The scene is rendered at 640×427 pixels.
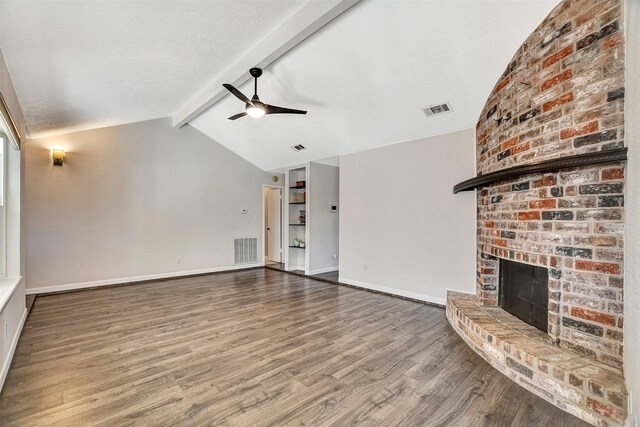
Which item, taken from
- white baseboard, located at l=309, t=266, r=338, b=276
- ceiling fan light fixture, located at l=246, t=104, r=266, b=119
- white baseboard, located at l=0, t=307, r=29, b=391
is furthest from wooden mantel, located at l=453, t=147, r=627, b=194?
white baseboard, located at l=0, t=307, r=29, b=391

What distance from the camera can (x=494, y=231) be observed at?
9.83 feet

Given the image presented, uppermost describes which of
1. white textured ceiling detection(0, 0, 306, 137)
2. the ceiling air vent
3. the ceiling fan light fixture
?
white textured ceiling detection(0, 0, 306, 137)

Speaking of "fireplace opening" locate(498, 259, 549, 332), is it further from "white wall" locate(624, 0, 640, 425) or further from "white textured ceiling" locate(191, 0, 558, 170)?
"white textured ceiling" locate(191, 0, 558, 170)

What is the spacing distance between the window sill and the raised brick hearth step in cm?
379

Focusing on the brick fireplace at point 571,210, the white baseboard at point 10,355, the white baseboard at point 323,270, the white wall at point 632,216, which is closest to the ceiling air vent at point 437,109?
the brick fireplace at point 571,210

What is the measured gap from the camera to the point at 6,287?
8.40 feet

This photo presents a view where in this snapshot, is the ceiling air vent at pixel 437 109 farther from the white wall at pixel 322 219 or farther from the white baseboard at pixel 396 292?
the white wall at pixel 322 219

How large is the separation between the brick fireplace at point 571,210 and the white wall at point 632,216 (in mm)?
94

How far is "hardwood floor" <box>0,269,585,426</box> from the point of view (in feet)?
5.99

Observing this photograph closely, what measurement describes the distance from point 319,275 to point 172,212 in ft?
10.5

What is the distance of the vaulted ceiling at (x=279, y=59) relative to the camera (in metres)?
2.32

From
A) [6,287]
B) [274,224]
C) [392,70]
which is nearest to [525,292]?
[392,70]

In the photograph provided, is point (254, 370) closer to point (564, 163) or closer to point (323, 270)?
point (564, 163)

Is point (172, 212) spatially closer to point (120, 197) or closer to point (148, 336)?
point (120, 197)
